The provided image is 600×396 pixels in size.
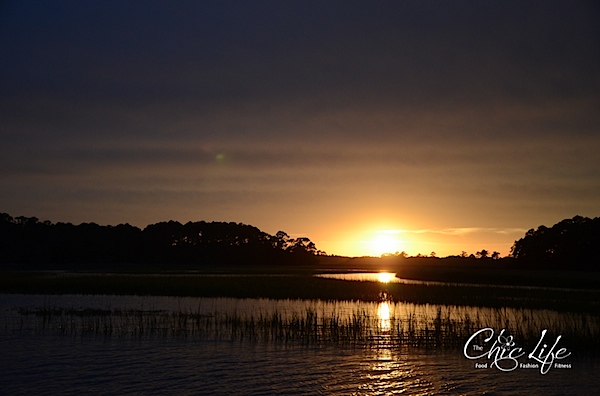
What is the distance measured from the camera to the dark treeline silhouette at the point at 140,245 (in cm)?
11988

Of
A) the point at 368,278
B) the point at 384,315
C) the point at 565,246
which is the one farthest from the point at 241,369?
the point at 565,246

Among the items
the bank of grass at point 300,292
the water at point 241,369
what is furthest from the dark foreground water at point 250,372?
the bank of grass at point 300,292

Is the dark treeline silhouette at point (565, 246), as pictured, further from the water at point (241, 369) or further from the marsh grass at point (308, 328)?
the water at point (241, 369)

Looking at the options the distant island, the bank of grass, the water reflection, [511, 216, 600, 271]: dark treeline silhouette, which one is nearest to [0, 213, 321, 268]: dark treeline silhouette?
the distant island

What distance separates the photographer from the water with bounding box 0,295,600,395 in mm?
16328

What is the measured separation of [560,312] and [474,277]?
1365 inches

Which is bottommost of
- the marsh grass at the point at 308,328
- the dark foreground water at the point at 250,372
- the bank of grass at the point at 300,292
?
the dark foreground water at the point at 250,372

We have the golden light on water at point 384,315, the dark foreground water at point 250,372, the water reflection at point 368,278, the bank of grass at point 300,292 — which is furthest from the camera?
the water reflection at point 368,278

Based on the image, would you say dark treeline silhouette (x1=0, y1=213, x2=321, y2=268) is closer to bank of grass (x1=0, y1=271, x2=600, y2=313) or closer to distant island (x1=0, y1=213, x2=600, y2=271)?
distant island (x1=0, y1=213, x2=600, y2=271)

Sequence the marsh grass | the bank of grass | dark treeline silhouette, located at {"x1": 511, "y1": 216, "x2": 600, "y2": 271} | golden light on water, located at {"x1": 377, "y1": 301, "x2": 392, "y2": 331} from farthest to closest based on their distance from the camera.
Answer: dark treeline silhouette, located at {"x1": 511, "y1": 216, "x2": 600, "y2": 271} < the bank of grass < golden light on water, located at {"x1": 377, "y1": 301, "x2": 392, "y2": 331} < the marsh grass

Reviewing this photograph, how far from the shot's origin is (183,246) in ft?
500

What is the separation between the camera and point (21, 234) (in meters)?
129

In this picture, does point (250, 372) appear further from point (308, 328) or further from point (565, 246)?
point (565, 246)

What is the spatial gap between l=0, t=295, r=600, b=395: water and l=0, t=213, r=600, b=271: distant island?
85.0 m
